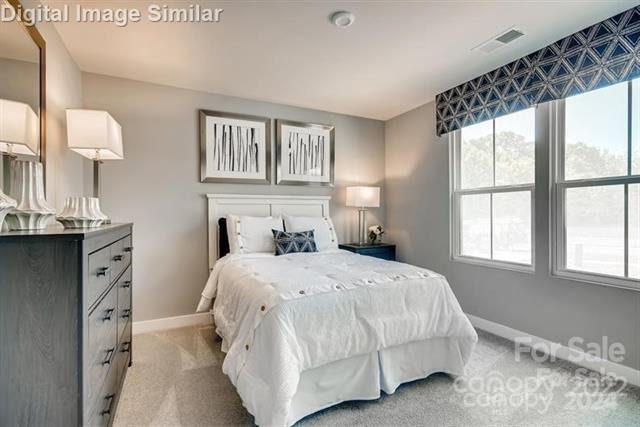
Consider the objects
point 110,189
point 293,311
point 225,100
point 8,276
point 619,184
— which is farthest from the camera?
point 225,100

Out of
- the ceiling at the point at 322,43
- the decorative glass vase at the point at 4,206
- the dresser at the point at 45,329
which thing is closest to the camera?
the dresser at the point at 45,329

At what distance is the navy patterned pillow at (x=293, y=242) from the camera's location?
3.14 metres

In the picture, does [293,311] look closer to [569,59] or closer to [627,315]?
[627,315]

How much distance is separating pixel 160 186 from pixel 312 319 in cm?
243

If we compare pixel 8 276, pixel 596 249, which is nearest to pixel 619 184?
pixel 596 249

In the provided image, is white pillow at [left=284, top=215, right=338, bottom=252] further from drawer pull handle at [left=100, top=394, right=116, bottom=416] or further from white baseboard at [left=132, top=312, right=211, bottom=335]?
drawer pull handle at [left=100, top=394, right=116, bottom=416]

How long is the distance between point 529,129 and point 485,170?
0.57 m

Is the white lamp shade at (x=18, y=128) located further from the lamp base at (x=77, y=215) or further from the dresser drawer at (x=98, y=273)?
the dresser drawer at (x=98, y=273)

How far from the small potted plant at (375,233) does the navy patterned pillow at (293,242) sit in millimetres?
1257

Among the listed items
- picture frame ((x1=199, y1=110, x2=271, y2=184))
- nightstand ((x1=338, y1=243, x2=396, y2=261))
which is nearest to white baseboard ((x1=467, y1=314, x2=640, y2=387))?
nightstand ((x1=338, y1=243, x2=396, y2=261))

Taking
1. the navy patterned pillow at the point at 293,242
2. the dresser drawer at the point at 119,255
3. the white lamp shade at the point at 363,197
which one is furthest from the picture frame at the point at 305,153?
the dresser drawer at the point at 119,255

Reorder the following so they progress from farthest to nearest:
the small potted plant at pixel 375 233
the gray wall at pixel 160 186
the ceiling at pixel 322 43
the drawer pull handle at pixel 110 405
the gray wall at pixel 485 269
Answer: the small potted plant at pixel 375 233 → the gray wall at pixel 160 186 → the gray wall at pixel 485 269 → the ceiling at pixel 322 43 → the drawer pull handle at pixel 110 405

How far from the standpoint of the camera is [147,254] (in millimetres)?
3238

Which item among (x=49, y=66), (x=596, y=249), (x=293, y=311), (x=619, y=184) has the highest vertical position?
(x=49, y=66)
